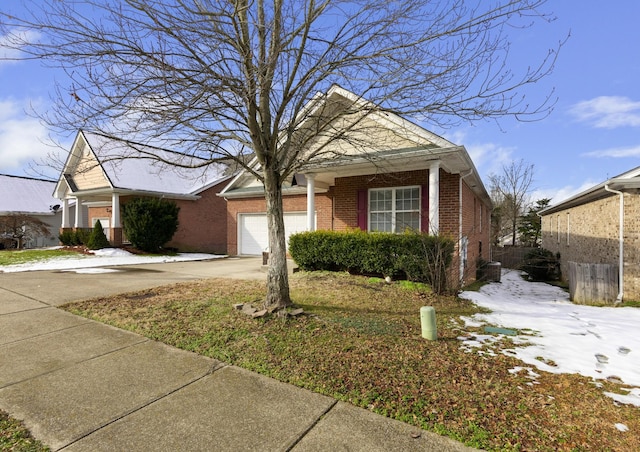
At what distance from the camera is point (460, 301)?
279 inches

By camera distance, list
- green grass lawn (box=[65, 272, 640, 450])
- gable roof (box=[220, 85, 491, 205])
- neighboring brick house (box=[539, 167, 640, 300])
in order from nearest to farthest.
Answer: green grass lawn (box=[65, 272, 640, 450]), neighboring brick house (box=[539, 167, 640, 300]), gable roof (box=[220, 85, 491, 205])

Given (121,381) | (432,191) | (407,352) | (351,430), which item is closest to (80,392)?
(121,381)

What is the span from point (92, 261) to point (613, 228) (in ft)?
59.2

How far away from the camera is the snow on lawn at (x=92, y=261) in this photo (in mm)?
11375

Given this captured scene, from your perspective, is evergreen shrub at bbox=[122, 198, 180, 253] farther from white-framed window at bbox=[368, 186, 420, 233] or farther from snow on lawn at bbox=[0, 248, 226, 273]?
white-framed window at bbox=[368, 186, 420, 233]

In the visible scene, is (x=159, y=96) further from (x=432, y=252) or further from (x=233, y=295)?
(x=432, y=252)

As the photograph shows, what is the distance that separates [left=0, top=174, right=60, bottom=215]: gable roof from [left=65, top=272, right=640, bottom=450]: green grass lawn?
1018 inches

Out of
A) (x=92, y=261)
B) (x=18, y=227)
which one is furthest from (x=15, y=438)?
(x=18, y=227)

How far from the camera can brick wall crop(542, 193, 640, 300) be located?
8.09 m

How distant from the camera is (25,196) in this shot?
26.4m

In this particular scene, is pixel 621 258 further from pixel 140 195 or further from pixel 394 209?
pixel 140 195

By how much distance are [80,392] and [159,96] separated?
3.59 meters

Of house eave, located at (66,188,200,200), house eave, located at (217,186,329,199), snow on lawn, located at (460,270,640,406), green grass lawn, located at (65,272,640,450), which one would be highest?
house eave, located at (66,188,200,200)

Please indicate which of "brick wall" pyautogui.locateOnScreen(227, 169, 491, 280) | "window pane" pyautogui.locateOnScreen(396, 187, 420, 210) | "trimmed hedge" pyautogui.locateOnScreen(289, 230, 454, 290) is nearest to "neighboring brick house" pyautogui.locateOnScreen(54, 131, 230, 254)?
"brick wall" pyautogui.locateOnScreen(227, 169, 491, 280)
